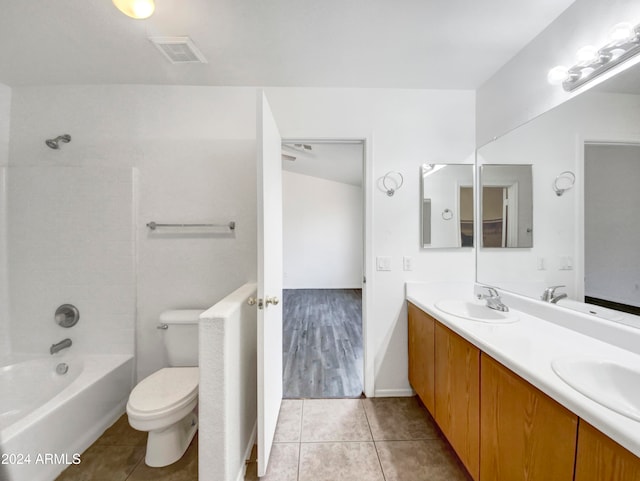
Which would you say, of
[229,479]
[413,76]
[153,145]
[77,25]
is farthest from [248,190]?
[229,479]

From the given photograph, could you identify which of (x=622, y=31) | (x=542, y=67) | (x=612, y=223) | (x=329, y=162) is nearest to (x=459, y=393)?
(x=612, y=223)

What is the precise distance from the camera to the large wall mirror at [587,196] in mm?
1014

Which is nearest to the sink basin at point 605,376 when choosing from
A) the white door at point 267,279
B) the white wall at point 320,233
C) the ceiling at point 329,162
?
the white door at point 267,279

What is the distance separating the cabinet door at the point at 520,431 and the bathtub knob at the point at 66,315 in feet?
8.65

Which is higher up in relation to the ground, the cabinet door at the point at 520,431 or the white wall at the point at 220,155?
the white wall at the point at 220,155

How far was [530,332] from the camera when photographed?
3.86 ft

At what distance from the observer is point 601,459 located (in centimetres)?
62

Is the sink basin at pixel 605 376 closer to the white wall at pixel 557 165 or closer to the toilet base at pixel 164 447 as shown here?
the white wall at pixel 557 165

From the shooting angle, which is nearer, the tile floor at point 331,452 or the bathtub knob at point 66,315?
the tile floor at point 331,452

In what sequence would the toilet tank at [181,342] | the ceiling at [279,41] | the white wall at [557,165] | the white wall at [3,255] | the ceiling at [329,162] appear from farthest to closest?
the ceiling at [329,162] < the white wall at [3,255] < the toilet tank at [181,342] < the ceiling at [279,41] < the white wall at [557,165]

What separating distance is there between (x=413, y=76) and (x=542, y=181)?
1093 millimetres

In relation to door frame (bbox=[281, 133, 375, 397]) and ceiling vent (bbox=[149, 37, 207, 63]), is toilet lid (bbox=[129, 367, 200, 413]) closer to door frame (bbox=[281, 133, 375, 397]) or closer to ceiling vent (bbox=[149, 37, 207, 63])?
door frame (bbox=[281, 133, 375, 397])

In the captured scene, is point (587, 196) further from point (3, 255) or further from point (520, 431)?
point (3, 255)

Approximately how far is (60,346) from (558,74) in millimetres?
3523
